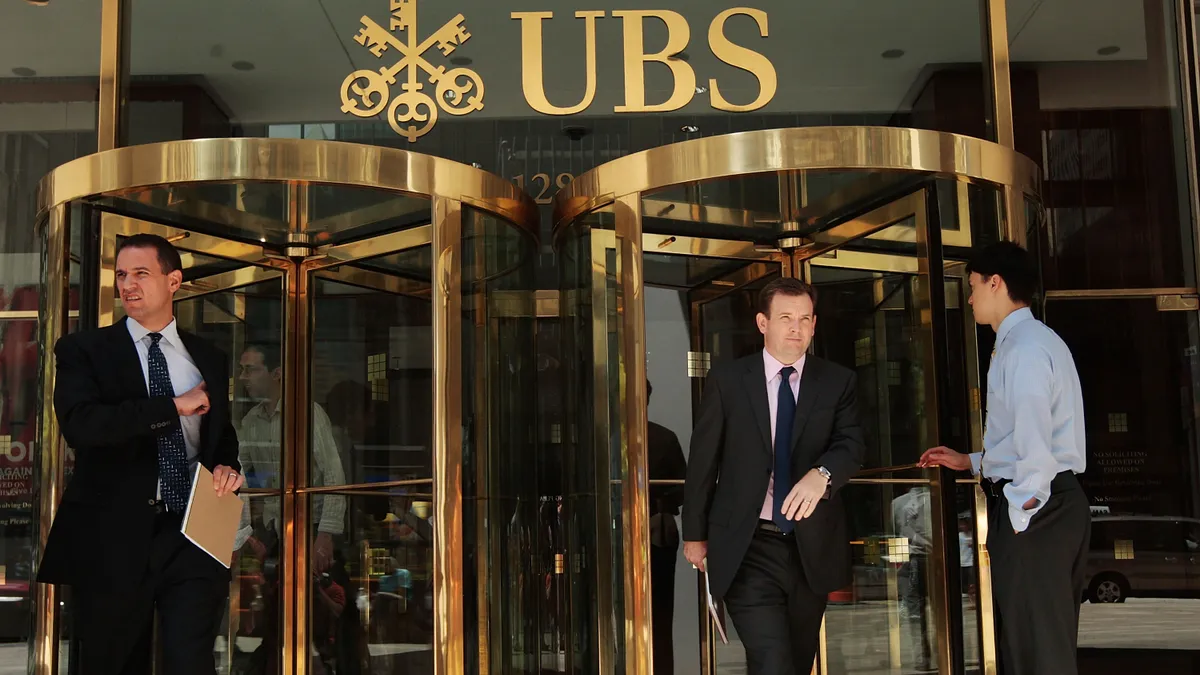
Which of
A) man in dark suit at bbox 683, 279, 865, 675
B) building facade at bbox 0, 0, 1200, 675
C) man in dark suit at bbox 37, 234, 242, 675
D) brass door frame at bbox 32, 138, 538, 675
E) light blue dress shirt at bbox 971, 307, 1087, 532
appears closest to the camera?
light blue dress shirt at bbox 971, 307, 1087, 532

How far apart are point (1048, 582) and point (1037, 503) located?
25cm

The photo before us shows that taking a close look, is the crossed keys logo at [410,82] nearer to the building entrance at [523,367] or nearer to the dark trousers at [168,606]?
the building entrance at [523,367]

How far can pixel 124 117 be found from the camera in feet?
19.5

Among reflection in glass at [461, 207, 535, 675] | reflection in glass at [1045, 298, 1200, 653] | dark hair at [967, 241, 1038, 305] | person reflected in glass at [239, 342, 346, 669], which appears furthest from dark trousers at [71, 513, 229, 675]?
reflection in glass at [1045, 298, 1200, 653]

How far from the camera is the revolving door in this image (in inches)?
185

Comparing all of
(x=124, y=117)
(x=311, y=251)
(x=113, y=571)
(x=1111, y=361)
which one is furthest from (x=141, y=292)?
(x=1111, y=361)

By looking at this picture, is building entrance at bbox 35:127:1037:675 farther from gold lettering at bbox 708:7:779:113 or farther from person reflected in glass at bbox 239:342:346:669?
gold lettering at bbox 708:7:779:113

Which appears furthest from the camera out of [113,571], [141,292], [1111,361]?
[1111,361]

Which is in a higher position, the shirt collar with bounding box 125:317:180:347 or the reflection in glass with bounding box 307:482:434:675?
the shirt collar with bounding box 125:317:180:347

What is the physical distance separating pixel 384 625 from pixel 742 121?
2.77 metres

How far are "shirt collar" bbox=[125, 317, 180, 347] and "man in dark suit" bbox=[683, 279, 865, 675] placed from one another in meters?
1.76

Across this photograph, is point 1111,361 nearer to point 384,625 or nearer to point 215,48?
point 384,625

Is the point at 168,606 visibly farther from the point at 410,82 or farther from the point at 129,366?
the point at 410,82

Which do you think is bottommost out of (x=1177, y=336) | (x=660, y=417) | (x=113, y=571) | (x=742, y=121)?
(x=113, y=571)
